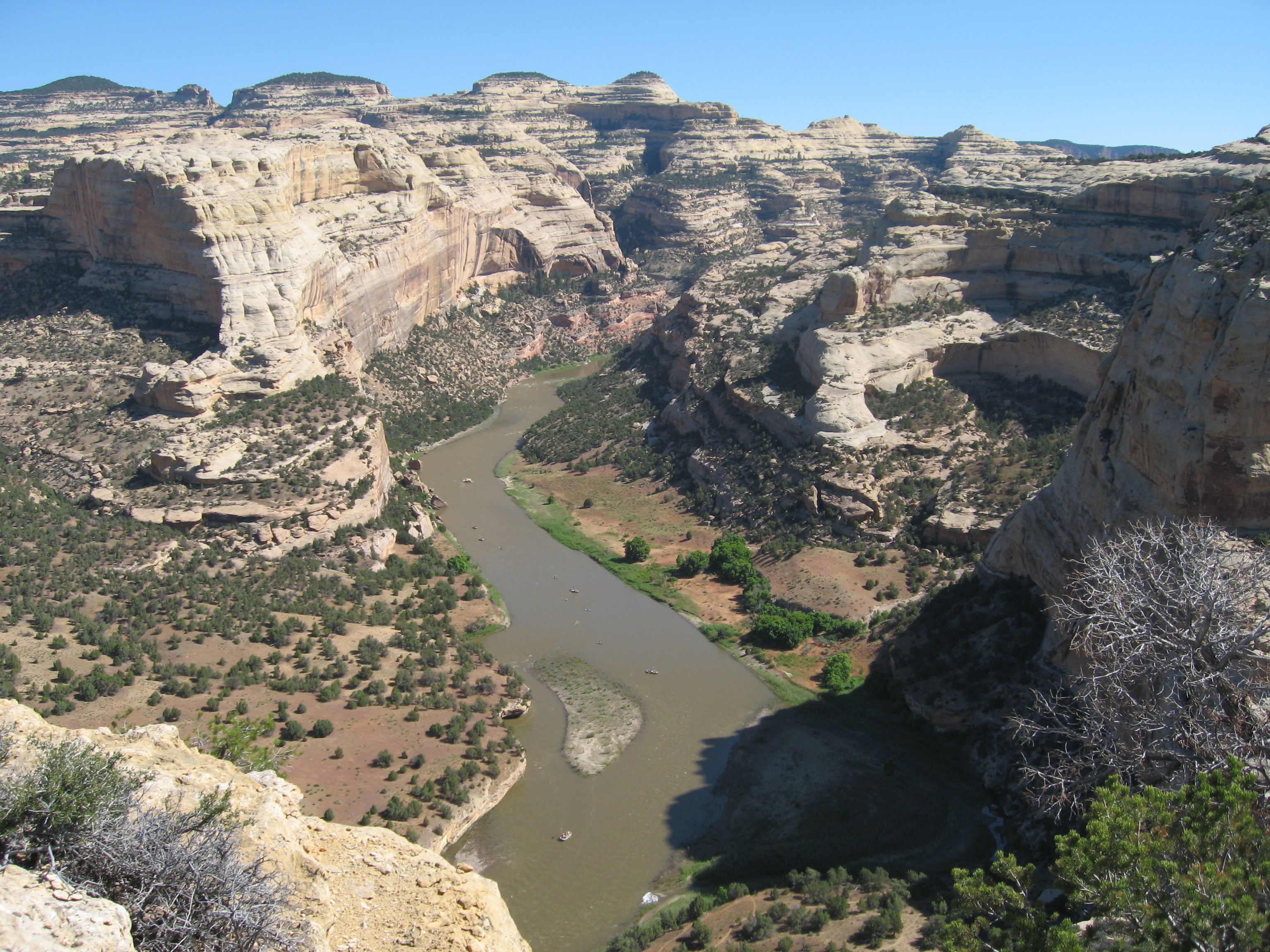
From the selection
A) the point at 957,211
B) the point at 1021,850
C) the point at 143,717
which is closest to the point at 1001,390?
the point at 957,211

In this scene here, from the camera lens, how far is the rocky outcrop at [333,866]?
13125mm

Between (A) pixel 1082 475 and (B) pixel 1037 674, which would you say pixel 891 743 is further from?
(A) pixel 1082 475

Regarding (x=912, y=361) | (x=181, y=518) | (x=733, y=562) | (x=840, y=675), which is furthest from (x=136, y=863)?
(x=912, y=361)

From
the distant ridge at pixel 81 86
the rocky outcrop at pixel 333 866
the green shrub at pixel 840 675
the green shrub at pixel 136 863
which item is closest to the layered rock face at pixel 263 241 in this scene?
the green shrub at pixel 840 675

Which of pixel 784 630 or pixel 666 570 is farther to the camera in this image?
pixel 666 570

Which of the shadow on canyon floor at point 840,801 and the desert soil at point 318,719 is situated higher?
the desert soil at point 318,719

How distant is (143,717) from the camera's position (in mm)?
25094

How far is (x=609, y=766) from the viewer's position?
28516 mm

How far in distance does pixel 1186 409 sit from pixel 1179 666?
8.63 m

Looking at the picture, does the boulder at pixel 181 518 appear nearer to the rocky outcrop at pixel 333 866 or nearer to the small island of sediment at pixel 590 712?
the small island of sediment at pixel 590 712

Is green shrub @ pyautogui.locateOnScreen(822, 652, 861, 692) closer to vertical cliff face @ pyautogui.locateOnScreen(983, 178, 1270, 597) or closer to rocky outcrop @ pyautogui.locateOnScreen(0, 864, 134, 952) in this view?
vertical cliff face @ pyautogui.locateOnScreen(983, 178, 1270, 597)

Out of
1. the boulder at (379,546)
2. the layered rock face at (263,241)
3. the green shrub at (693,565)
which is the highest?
the layered rock face at (263,241)

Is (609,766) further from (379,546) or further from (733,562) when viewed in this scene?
(379,546)

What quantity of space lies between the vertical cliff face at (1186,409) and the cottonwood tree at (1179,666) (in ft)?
7.09
